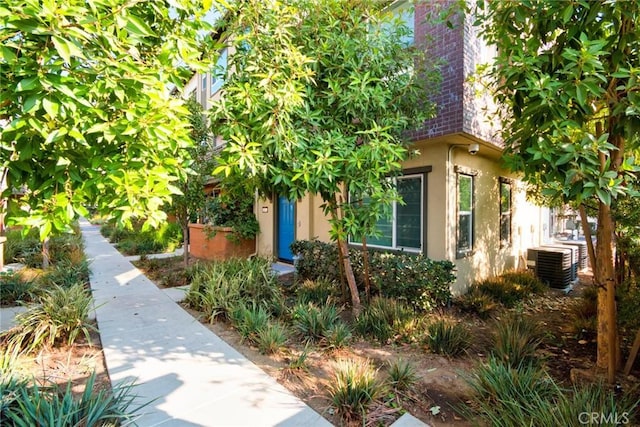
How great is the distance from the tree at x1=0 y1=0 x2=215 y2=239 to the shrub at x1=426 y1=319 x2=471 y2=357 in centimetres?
406

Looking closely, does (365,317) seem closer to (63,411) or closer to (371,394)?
(371,394)

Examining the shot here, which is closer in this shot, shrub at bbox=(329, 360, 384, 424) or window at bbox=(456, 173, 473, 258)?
shrub at bbox=(329, 360, 384, 424)

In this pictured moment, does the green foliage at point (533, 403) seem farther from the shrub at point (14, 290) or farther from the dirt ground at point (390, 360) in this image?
the shrub at point (14, 290)

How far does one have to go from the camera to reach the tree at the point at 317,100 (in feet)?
13.4

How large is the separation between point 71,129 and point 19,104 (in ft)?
1.08

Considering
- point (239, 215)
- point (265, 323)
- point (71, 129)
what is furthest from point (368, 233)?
point (239, 215)

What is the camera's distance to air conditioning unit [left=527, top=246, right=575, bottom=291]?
8625mm

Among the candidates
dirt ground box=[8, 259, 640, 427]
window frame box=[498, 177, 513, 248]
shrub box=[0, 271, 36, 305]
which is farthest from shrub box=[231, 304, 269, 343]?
window frame box=[498, 177, 513, 248]

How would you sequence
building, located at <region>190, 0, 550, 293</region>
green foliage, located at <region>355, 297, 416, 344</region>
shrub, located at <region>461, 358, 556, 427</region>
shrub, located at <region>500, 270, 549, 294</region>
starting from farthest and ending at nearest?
shrub, located at <region>500, 270, 549, 294</region>, building, located at <region>190, 0, 550, 293</region>, green foliage, located at <region>355, 297, 416, 344</region>, shrub, located at <region>461, 358, 556, 427</region>

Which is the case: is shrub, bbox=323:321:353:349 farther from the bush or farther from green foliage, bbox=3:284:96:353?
green foliage, bbox=3:284:96:353

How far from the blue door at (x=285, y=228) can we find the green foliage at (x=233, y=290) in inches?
121

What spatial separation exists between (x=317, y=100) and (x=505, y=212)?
721 cm

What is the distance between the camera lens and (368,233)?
489 centimetres

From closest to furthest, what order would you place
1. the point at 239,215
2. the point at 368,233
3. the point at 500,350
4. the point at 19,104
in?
1. the point at 19,104
2. the point at 500,350
3. the point at 368,233
4. the point at 239,215
